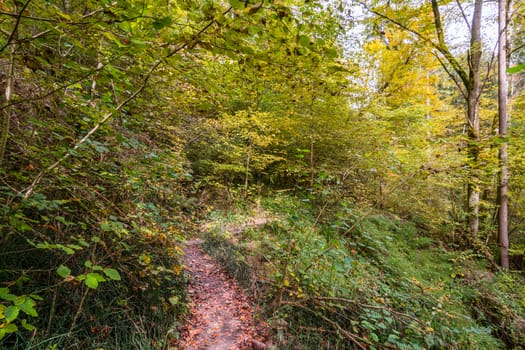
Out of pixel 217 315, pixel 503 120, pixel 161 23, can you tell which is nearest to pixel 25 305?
pixel 161 23

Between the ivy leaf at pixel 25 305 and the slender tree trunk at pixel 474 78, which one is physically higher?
the slender tree trunk at pixel 474 78

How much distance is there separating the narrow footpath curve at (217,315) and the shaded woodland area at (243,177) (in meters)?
0.19

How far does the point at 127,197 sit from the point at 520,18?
961 centimetres

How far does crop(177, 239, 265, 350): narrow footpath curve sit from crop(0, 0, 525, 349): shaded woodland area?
19cm

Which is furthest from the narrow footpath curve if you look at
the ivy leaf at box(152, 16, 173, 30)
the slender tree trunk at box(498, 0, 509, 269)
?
the slender tree trunk at box(498, 0, 509, 269)

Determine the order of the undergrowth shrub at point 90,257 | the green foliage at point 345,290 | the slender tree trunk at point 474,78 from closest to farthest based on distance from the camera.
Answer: the undergrowth shrub at point 90,257
the green foliage at point 345,290
the slender tree trunk at point 474,78

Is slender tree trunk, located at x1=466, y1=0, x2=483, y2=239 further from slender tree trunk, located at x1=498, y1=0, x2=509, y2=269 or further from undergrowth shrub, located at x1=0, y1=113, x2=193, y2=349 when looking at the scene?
undergrowth shrub, located at x1=0, y1=113, x2=193, y2=349

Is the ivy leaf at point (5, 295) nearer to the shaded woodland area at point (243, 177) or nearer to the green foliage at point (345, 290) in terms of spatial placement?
the shaded woodland area at point (243, 177)

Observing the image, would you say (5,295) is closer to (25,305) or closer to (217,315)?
(25,305)

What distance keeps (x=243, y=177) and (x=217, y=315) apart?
607 cm

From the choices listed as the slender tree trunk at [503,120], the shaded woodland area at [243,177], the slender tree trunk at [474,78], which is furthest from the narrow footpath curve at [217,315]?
the slender tree trunk at [503,120]

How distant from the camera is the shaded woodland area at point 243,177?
134cm

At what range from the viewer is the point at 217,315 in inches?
128

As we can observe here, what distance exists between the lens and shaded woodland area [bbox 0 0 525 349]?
4.38ft
